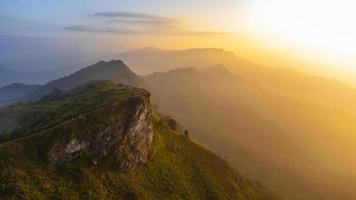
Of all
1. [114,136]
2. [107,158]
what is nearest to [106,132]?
[114,136]

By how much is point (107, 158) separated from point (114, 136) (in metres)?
6.30

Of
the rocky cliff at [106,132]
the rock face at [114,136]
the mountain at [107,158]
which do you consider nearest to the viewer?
the mountain at [107,158]

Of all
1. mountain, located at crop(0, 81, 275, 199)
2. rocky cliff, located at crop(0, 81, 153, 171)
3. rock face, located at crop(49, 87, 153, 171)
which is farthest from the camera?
rock face, located at crop(49, 87, 153, 171)

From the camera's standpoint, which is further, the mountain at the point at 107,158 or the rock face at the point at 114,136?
the rock face at the point at 114,136

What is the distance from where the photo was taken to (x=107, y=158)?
411 feet

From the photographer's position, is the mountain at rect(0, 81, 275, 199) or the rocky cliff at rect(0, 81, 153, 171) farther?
the rocky cliff at rect(0, 81, 153, 171)

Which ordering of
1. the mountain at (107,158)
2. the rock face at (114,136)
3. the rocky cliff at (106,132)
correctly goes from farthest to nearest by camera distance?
the rock face at (114,136) < the rocky cliff at (106,132) < the mountain at (107,158)

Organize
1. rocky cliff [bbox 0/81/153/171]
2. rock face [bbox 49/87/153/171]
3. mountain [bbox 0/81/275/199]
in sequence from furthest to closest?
rock face [bbox 49/87/153/171]
rocky cliff [bbox 0/81/153/171]
mountain [bbox 0/81/275/199]

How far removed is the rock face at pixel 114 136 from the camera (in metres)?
116

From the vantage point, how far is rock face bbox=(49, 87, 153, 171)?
116 m

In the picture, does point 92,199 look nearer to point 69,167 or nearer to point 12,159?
point 69,167

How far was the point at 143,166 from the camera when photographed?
13862 centimetres

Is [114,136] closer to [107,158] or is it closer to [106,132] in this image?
[106,132]

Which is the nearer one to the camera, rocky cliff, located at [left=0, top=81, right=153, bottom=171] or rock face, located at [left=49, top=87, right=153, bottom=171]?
rocky cliff, located at [left=0, top=81, right=153, bottom=171]
